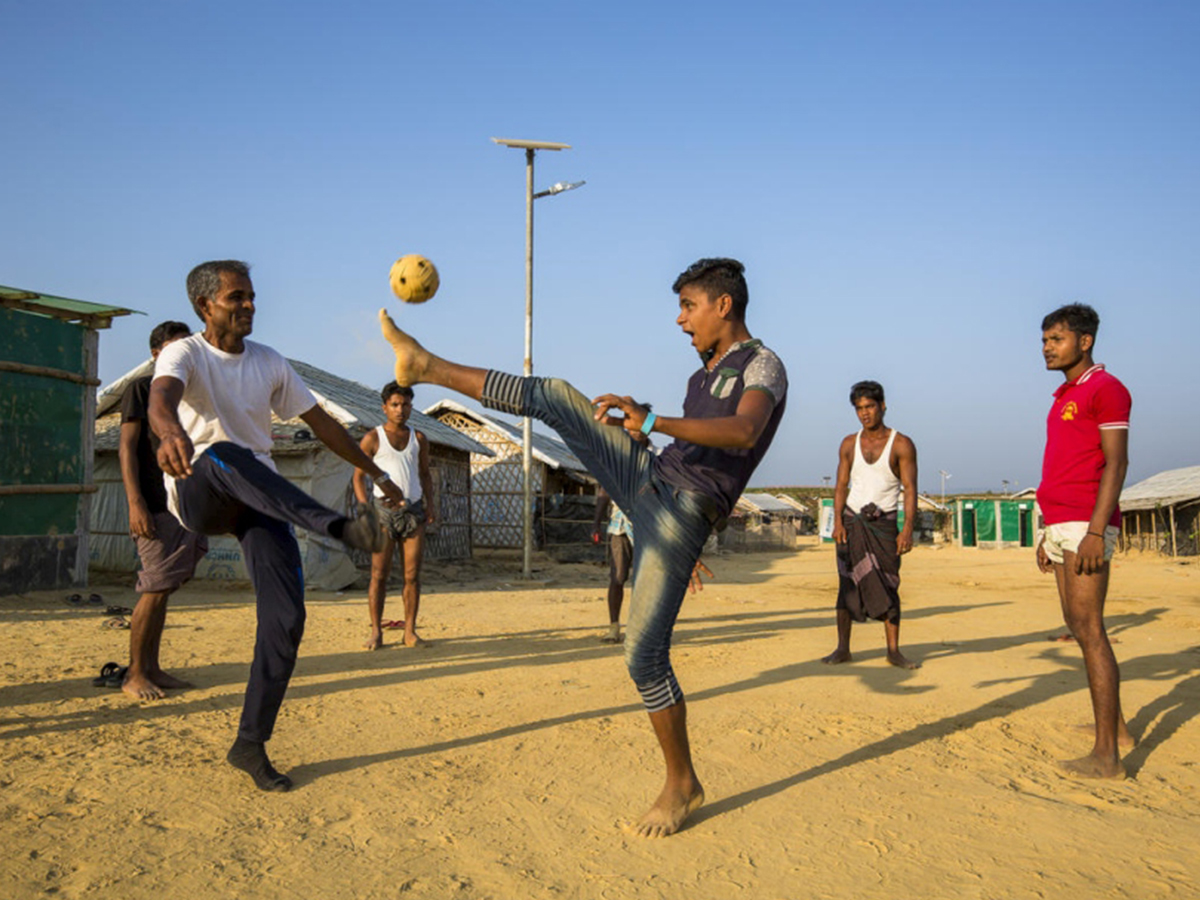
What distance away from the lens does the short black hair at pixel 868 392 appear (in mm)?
6195

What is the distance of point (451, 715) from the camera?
4.26m

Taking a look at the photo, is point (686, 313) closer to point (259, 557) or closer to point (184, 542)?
point (259, 557)

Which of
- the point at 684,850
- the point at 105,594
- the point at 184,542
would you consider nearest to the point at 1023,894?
the point at 684,850

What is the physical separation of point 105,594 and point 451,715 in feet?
24.5

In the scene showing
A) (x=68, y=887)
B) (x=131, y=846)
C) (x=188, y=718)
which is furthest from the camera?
(x=188, y=718)

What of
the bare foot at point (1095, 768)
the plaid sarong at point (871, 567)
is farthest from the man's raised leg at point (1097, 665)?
the plaid sarong at point (871, 567)

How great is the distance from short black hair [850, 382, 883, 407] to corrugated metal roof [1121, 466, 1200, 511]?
77.7 ft

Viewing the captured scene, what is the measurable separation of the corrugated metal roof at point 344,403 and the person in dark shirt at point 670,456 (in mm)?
8878

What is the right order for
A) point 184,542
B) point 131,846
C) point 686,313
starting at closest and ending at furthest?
point 131,846 < point 686,313 < point 184,542

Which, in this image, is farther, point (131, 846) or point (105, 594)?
point (105, 594)

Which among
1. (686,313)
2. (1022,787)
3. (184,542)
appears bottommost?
(1022,787)

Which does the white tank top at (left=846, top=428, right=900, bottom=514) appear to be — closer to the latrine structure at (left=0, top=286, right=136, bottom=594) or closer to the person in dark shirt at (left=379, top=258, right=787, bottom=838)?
the person in dark shirt at (left=379, top=258, right=787, bottom=838)

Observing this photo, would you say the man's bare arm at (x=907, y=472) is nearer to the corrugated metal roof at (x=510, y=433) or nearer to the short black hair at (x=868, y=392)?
the short black hair at (x=868, y=392)

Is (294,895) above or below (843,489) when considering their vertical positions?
below
